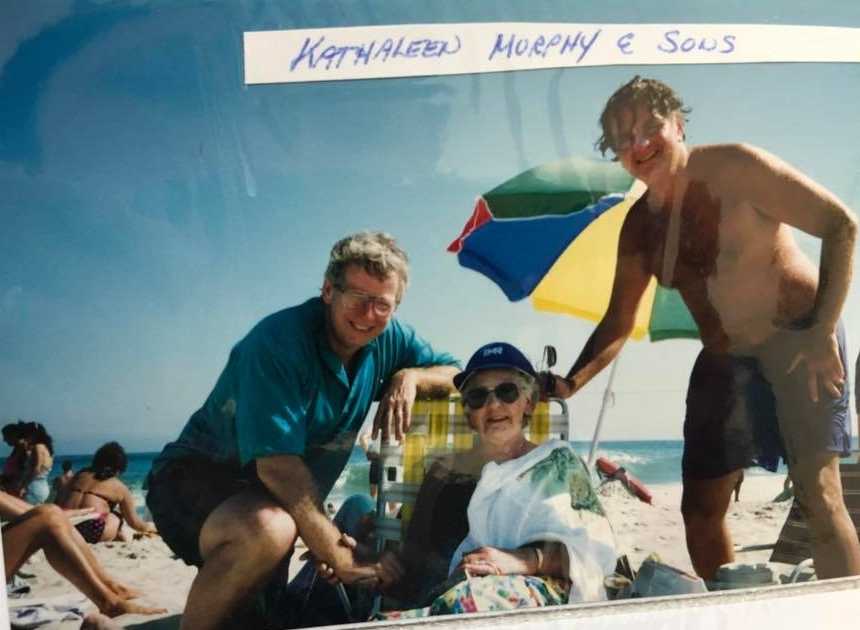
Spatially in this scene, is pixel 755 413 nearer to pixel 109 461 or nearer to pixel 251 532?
pixel 251 532

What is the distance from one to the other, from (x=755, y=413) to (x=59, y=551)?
6.43 ft

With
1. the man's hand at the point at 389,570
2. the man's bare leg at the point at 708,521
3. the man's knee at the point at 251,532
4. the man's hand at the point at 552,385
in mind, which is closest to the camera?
the man's knee at the point at 251,532

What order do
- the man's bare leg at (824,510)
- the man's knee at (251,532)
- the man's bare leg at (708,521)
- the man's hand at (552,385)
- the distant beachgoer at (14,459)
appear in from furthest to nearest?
the man's bare leg at (824,510) → the man's bare leg at (708,521) → the man's hand at (552,385) → the man's knee at (251,532) → the distant beachgoer at (14,459)

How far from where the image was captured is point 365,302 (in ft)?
9.92

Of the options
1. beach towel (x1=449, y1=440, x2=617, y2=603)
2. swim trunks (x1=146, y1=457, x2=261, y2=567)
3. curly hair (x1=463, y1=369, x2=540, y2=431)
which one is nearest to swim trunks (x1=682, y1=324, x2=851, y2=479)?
beach towel (x1=449, y1=440, x2=617, y2=603)

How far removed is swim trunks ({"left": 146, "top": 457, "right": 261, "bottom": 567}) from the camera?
2.94 metres

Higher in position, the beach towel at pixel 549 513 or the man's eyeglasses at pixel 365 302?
the man's eyeglasses at pixel 365 302

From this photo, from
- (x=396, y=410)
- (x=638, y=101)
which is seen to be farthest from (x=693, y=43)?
(x=396, y=410)

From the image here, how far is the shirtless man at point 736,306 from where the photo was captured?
324 cm

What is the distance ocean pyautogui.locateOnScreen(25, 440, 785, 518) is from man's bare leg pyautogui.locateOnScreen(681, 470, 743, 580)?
0.24 feet

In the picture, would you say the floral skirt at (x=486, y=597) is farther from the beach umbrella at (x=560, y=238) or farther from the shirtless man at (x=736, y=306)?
the shirtless man at (x=736, y=306)

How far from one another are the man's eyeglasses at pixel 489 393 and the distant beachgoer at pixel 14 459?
114cm

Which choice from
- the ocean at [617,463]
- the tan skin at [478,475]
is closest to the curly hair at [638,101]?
the tan skin at [478,475]

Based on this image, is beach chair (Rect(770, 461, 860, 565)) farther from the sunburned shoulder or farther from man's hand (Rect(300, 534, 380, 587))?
man's hand (Rect(300, 534, 380, 587))
